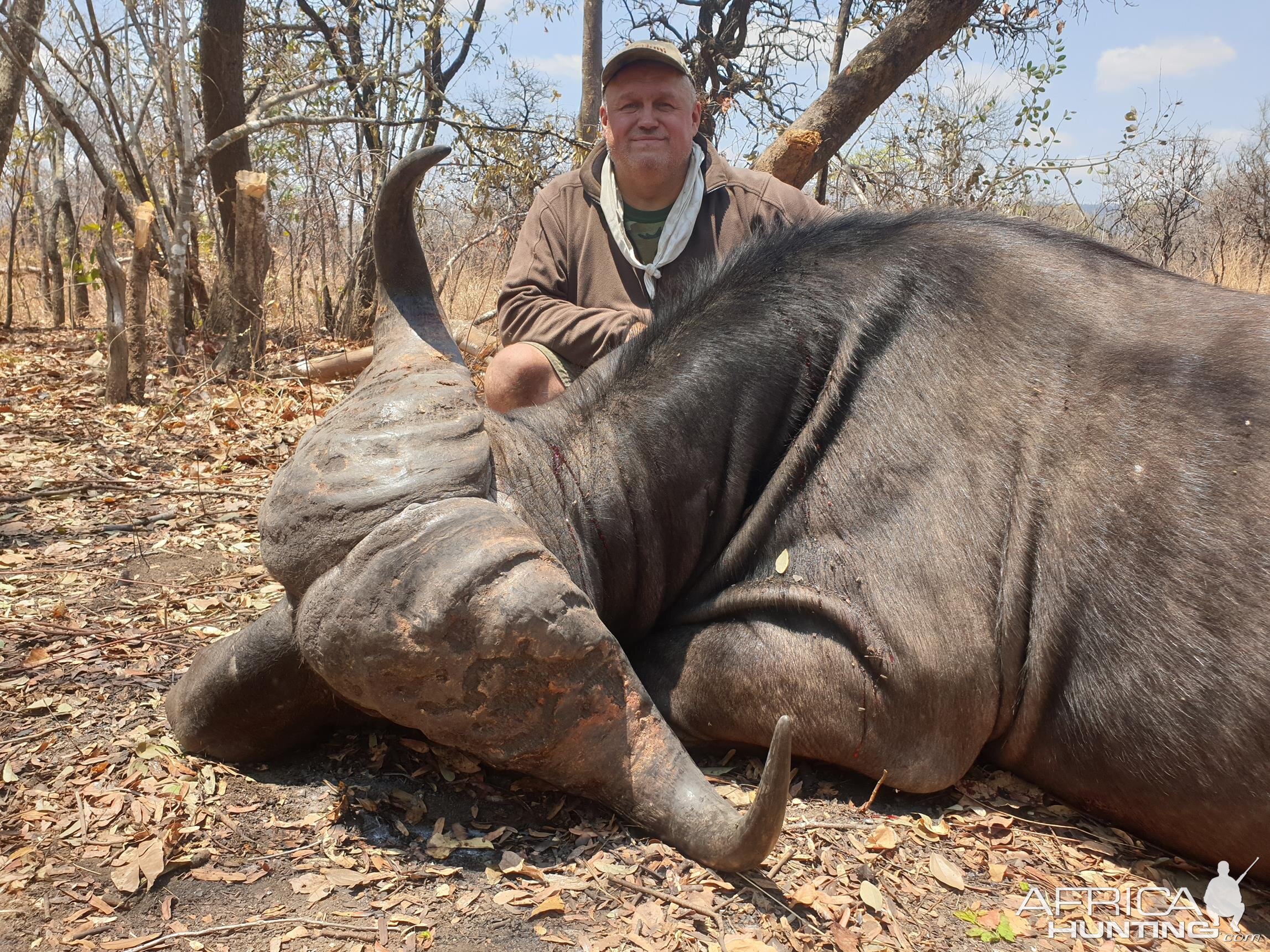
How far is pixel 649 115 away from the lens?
185 inches

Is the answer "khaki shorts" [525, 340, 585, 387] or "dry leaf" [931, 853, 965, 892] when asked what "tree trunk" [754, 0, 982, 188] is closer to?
"khaki shorts" [525, 340, 585, 387]

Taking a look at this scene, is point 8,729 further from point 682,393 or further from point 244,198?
point 244,198

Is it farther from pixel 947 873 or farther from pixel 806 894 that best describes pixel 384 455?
pixel 947 873

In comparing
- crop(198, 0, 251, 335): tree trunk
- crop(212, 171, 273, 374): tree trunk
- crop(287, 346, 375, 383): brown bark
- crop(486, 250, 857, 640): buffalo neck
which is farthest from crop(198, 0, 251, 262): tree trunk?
crop(486, 250, 857, 640): buffalo neck

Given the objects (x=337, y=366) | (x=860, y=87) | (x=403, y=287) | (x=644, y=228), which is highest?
(x=860, y=87)

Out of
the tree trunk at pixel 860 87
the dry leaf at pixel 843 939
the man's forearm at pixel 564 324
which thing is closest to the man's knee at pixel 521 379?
the man's forearm at pixel 564 324

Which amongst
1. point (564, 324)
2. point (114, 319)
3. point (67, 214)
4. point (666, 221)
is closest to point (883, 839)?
point (564, 324)

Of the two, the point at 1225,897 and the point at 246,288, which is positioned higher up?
the point at 246,288

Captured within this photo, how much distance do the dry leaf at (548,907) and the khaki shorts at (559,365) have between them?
2569 millimetres

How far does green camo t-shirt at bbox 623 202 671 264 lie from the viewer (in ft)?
→ 15.8

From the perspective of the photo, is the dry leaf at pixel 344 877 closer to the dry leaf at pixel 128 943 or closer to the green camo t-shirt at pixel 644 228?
the dry leaf at pixel 128 943

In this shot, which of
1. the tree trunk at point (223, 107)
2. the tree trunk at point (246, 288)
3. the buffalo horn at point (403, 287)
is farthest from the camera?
the tree trunk at point (223, 107)

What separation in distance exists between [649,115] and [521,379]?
59.6 inches

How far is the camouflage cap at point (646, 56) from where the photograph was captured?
4.64m
